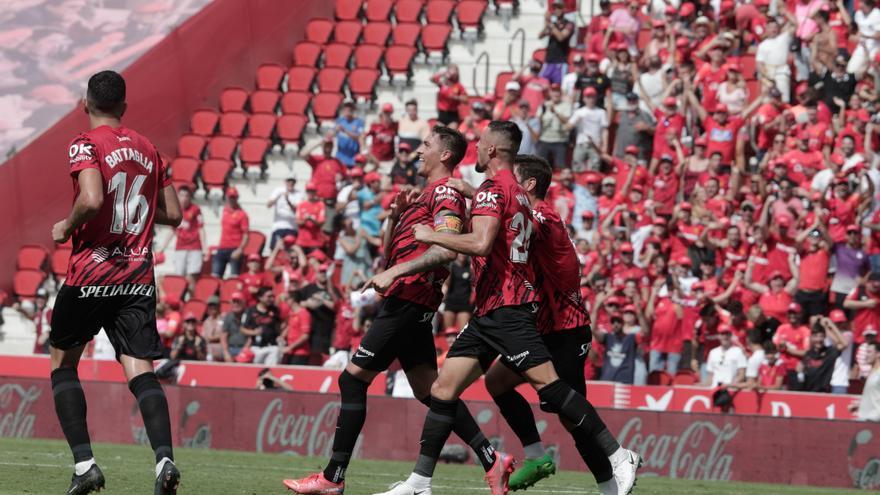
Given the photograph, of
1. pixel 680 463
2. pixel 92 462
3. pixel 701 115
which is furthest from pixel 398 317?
pixel 701 115

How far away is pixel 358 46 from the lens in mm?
26625

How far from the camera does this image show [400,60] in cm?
2605

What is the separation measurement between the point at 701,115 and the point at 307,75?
7962 millimetres

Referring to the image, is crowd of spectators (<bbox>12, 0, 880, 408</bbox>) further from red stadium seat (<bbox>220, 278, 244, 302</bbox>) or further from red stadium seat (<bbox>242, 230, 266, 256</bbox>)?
red stadium seat (<bbox>220, 278, 244, 302</bbox>)

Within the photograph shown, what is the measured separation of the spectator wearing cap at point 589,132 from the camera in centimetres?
2173

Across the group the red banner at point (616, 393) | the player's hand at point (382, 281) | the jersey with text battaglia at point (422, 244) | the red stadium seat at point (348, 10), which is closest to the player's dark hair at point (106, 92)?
the player's hand at point (382, 281)

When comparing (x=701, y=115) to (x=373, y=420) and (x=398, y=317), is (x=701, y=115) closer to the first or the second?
(x=373, y=420)

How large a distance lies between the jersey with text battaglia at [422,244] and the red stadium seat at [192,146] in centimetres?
1593

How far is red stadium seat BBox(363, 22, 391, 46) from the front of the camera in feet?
87.2

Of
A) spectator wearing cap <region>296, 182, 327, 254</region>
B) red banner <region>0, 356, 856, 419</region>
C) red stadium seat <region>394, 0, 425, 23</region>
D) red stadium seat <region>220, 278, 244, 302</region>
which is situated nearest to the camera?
red banner <region>0, 356, 856, 419</region>

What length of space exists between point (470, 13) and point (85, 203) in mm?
18698

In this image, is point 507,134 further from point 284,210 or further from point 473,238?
point 284,210

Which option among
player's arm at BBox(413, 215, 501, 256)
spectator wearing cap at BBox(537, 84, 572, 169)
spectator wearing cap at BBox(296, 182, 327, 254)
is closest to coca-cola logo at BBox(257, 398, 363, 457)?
spectator wearing cap at BBox(296, 182, 327, 254)

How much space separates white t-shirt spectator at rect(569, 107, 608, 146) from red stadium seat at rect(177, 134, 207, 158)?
272 inches
